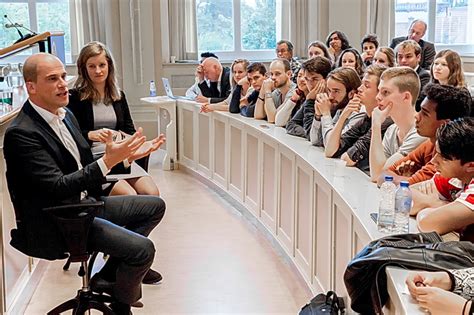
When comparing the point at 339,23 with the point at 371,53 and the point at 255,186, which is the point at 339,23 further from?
the point at 255,186

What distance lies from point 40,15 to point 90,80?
551 centimetres

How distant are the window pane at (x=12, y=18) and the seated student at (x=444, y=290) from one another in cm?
819

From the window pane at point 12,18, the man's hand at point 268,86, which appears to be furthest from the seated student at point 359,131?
the window pane at point 12,18

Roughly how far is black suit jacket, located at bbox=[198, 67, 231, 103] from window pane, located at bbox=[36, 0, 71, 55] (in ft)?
9.51

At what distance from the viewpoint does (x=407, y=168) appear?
3.05m

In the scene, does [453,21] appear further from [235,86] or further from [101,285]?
[101,285]

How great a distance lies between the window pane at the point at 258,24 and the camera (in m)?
9.69

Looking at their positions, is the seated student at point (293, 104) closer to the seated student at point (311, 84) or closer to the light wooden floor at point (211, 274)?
the seated student at point (311, 84)

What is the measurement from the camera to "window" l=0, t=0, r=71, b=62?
916 cm

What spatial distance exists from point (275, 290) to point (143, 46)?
18.1 ft

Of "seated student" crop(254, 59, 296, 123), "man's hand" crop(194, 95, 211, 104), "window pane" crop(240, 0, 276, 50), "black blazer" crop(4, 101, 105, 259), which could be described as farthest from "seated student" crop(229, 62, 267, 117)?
"window pane" crop(240, 0, 276, 50)

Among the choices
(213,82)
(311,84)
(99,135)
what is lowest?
(99,135)

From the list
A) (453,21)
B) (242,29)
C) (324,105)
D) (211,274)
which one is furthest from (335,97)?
(242,29)

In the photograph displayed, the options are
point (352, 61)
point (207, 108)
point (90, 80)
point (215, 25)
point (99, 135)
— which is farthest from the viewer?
point (215, 25)
